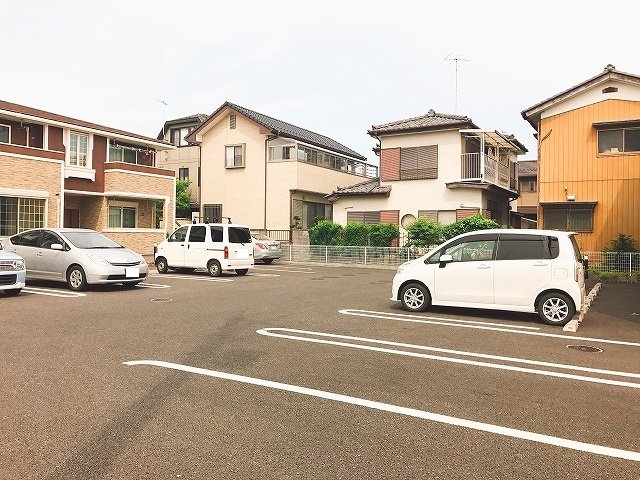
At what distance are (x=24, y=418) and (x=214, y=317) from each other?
4.80 meters

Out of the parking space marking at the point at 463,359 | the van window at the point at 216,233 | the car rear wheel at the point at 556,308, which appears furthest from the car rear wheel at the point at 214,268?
the car rear wheel at the point at 556,308

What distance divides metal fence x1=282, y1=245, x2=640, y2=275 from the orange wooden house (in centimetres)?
211

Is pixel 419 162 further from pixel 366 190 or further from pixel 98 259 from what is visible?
pixel 98 259

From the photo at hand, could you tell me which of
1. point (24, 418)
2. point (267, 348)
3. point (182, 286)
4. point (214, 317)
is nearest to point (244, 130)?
point (182, 286)

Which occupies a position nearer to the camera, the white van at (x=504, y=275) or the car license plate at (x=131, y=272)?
the white van at (x=504, y=275)

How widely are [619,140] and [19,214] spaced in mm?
22860

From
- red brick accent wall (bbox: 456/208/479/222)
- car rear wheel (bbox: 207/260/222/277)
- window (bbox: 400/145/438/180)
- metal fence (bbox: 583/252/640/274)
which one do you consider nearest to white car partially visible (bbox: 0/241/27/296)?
car rear wheel (bbox: 207/260/222/277)

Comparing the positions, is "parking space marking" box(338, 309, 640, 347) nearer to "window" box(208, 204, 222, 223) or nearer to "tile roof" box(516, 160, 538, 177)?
"window" box(208, 204, 222, 223)

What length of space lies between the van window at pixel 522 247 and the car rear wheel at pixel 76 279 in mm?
9472

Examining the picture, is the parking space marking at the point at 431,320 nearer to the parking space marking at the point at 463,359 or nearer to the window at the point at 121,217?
the parking space marking at the point at 463,359

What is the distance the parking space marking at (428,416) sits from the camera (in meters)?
3.50

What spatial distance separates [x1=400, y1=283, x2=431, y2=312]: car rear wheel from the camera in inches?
380

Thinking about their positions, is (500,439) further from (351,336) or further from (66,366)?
(66,366)

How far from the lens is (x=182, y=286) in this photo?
13.5 meters
